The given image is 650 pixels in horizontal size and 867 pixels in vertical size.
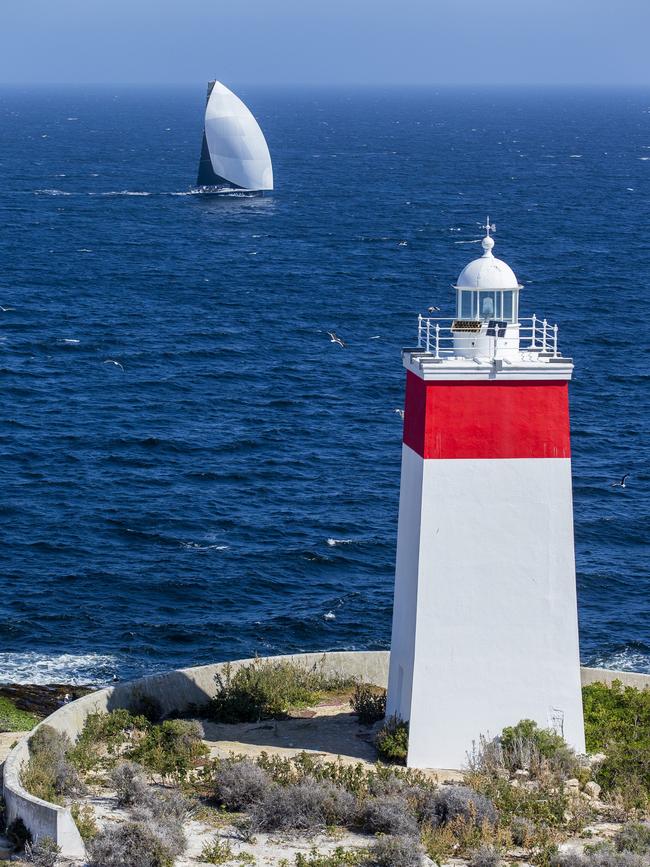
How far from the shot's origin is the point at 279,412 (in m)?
68.4

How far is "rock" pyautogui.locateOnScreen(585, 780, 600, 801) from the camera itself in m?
25.8

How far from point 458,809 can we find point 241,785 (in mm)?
3613

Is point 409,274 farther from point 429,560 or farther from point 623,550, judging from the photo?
point 429,560

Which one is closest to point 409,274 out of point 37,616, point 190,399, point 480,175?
point 190,399

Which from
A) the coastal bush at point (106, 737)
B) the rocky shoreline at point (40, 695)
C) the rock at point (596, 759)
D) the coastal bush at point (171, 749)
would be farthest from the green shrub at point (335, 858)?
the rocky shoreline at point (40, 695)

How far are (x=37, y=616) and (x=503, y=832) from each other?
24.4 m

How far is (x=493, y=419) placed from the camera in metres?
26.1

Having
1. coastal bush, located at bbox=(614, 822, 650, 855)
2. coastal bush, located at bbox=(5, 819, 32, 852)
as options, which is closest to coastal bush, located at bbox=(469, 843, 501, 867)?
coastal bush, located at bbox=(614, 822, 650, 855)

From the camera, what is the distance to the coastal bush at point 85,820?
23.5 m

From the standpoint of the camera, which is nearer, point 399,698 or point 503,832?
point 503,832

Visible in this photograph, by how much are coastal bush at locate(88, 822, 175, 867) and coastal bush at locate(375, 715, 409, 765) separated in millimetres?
5348

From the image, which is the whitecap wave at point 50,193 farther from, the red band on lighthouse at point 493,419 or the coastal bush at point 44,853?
the coastal bush at point 44,853

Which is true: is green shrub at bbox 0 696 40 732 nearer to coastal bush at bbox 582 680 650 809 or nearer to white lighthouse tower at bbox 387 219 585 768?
white lighthouse tower at bbox 387 219 585 768

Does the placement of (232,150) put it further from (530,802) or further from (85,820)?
(85,820)
